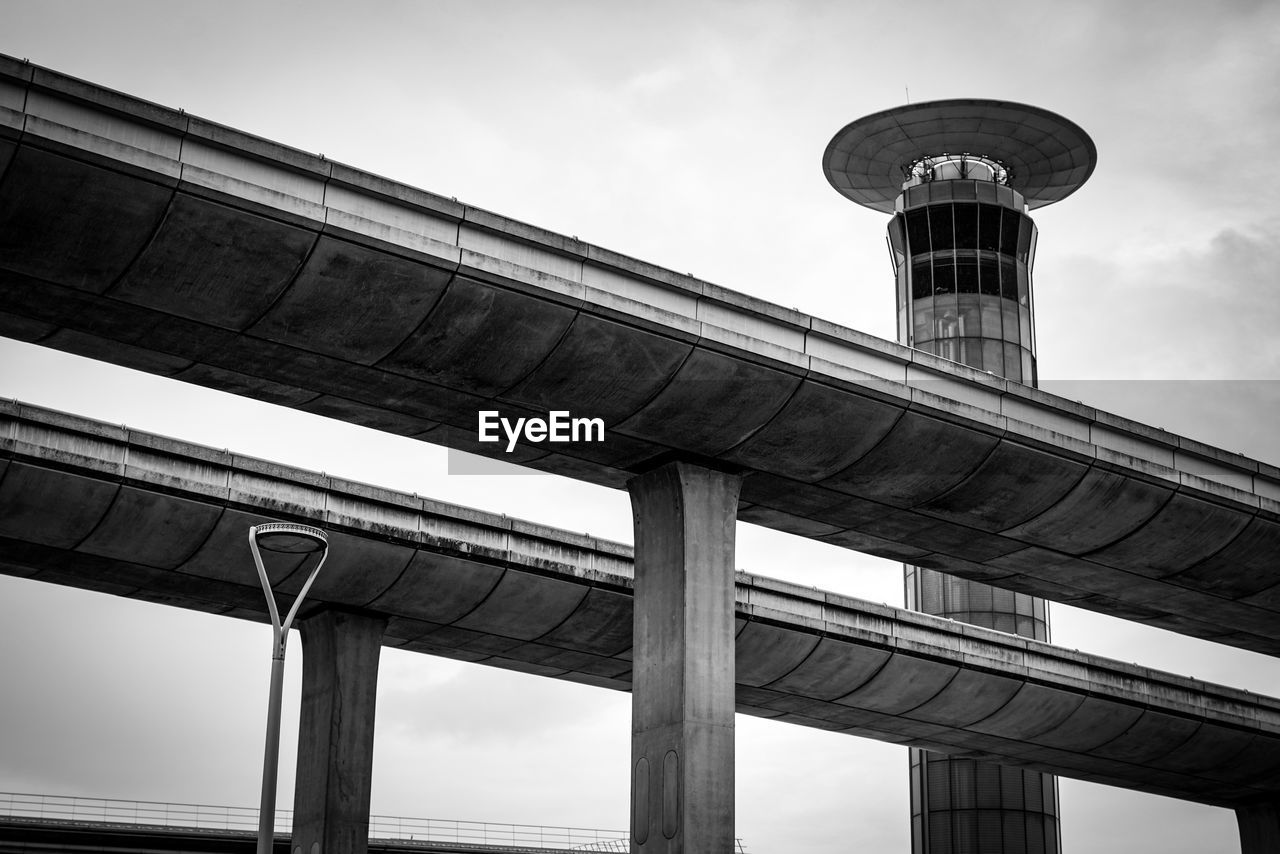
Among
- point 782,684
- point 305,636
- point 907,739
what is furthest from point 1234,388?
point 305,636

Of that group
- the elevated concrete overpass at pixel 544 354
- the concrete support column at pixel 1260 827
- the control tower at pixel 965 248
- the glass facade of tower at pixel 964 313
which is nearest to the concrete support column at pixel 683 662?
the elevated concrete overpass at pixel 544 354

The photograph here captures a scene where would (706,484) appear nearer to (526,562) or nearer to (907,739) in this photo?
(526,562)

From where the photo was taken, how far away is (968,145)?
189ft

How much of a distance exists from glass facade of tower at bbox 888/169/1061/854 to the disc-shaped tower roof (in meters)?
0.96

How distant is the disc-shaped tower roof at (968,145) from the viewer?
5634cm

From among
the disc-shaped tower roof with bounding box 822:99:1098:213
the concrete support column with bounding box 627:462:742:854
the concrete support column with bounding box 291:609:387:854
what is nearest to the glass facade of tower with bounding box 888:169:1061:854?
the disc-shaped tower roof with bounding box 822:99:1098:213

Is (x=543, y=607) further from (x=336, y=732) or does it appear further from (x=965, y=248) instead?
(x=965, y=248)

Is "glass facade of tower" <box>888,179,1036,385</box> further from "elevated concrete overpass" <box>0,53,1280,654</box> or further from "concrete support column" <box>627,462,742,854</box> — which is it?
"concrete support column" <box>627,462,742,854</box>

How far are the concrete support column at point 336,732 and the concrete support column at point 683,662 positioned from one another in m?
9.08

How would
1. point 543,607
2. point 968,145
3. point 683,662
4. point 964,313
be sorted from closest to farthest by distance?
Answer: 1. point 683,662
2. point 543,607
3. point 968,145
4. point 964,313

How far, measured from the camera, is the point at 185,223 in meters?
18.0

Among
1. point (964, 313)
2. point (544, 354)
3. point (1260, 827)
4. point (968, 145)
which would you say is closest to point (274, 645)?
point (544, 354)

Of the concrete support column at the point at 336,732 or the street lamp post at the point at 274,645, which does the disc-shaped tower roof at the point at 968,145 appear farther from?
the street lamp post at the point at 274,645

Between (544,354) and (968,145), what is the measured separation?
40815mm
